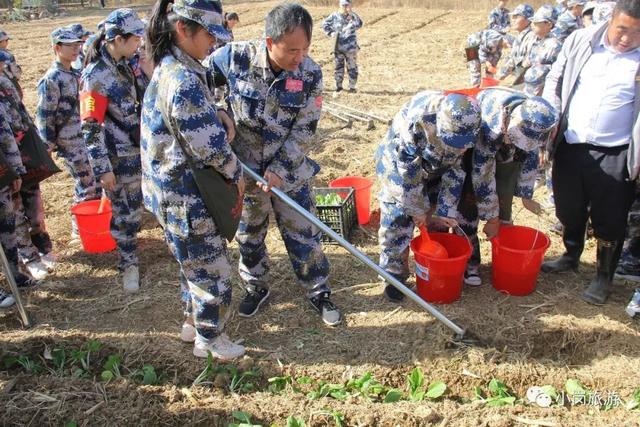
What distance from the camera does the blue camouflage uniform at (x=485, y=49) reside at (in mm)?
10211

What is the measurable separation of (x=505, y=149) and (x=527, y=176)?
34cm

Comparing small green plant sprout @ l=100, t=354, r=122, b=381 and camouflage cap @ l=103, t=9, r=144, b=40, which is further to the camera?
camouflage cap @ l=103, t=9, r=144, b=40

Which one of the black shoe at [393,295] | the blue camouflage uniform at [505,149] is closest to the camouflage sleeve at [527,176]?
the blue camouflage uniform at [505,149]

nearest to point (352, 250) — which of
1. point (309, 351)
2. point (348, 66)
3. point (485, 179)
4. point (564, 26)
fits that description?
point (309, 351)

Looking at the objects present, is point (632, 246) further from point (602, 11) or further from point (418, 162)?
point (602, 11)

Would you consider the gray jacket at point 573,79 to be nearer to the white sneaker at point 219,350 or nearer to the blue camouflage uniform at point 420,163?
the blue camouflage uniform at point 420,163

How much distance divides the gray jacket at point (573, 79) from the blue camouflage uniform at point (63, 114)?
4288 mm

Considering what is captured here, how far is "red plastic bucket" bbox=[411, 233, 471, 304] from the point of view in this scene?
391cm

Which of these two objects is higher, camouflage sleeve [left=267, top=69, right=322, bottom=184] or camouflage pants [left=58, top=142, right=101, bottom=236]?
camouflage sleeve [left=267, top=69, right=322, bottom=184]

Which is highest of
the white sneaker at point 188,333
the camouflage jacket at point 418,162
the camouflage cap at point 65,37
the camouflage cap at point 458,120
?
the camouflage cap at point 65,37

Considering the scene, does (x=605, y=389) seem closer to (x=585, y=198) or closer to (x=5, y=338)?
(x=585, y=198)

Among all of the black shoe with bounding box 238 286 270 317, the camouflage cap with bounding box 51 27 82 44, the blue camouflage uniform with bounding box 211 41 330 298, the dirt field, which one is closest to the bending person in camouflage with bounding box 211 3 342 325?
the blue camouflage uniform with bounding box 211 41 330 298

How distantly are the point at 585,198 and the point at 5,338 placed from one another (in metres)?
4.57

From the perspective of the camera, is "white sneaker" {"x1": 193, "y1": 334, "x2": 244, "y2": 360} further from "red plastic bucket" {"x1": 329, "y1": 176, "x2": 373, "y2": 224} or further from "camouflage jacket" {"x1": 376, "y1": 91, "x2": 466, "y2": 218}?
"red plastic bucket" {"x1": 329, "y1": 176, "x2": 373, "y2": 224}
